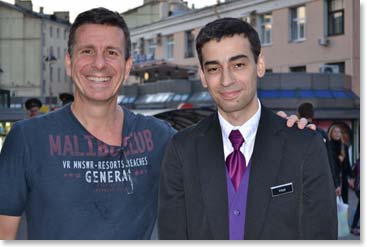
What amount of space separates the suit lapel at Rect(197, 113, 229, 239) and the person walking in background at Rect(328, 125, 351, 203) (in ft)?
13.6

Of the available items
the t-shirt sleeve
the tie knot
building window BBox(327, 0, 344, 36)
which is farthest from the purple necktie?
building window BBox(327, 0, 344, 36)

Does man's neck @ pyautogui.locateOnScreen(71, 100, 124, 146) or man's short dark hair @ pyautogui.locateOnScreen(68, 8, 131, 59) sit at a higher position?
man's short dark hair @ pyautogui.locateOnScreen(68, 8, 131, 59)

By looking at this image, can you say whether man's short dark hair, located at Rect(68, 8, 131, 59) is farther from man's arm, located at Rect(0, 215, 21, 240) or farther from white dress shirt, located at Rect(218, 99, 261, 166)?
man's arm, located at Rect(0, 215, 21, 240)

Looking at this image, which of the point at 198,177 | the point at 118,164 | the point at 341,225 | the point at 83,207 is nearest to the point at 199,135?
the point at 198,177

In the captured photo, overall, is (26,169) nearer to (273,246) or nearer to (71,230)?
(71,230)

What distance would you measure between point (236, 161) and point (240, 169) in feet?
0.08

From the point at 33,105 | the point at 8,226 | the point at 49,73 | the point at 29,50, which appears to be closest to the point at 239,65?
the point at 8,226

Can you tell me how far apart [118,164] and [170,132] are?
23 cm

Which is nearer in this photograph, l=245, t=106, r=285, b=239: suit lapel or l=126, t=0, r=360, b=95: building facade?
l=245, t=106, r=285, b=239: suit lapel

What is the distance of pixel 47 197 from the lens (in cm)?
174

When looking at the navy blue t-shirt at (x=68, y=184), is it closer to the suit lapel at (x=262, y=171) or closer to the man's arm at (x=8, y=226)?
the man's arm at (x=8, y=226)

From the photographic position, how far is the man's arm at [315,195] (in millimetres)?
1545

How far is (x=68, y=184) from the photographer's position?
5.70 feet

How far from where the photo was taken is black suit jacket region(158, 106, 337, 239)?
1.55 metres
